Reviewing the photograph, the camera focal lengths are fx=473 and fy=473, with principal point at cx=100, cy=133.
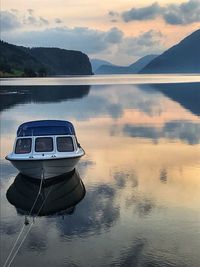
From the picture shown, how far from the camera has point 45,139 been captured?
36.5 metres

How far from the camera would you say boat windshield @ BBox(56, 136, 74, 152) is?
3612cm

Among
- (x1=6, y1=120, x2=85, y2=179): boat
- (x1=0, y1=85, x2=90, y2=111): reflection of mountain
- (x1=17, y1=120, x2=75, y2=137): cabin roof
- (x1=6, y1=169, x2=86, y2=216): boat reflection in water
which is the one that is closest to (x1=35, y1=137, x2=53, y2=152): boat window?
(x1=6, y1=120, x2=85, y2=179): boat

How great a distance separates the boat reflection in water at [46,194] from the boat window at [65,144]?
6.20ft

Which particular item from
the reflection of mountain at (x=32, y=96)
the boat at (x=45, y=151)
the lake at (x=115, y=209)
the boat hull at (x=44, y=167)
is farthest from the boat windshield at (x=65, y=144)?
the reflection of mountain at (x=32, y=96)

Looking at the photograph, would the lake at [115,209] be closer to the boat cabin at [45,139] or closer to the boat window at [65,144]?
the boat window at [65,144]

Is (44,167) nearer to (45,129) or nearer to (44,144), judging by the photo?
(44,144)

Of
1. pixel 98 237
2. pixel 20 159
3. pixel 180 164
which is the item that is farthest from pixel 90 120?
pixel 98 237

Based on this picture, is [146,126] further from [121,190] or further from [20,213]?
[20,213]

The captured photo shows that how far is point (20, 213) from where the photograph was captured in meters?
28.3

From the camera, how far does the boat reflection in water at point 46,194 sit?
2933cm

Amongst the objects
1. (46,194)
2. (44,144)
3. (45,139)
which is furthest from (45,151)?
(46,194)

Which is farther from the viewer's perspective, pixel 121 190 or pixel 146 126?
pixel 146 126

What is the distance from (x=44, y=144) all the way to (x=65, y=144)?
169 cm

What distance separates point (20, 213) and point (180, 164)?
17.0 m
